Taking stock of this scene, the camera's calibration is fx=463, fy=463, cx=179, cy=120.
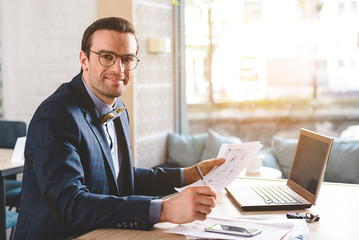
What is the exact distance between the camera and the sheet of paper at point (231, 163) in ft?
6.11

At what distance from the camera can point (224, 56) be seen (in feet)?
15.4

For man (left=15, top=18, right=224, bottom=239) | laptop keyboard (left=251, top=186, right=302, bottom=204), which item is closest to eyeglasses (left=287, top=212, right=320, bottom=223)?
laptop keyboard (left=251, top=186, right=302, bottom=204)

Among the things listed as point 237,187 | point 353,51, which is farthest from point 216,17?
point 237,187

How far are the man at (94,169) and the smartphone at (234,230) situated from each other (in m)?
0.05

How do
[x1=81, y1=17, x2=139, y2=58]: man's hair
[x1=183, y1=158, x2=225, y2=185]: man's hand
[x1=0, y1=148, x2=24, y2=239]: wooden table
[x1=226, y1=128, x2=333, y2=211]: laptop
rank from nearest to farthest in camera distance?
[x1=226, y1=128, x2=333, y2=211]: laptop < [x1=81, y1=17, x2=139, y2=58]: man's hair < [x1=183, y1=158, x2=225, y2=185]: man's hand < [x1=0, y1=148, x2=24, y2=239]: wooden table

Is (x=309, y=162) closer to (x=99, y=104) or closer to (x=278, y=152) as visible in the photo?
(x=99, y=104)

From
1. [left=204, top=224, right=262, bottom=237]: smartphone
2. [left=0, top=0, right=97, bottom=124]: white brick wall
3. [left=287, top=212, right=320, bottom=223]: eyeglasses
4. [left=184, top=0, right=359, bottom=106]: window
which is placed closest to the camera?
[left=204, top=224, right=262, bottom=237]: smartphone

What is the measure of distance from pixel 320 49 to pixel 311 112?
0.61m

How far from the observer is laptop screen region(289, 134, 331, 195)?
1763 millimetres

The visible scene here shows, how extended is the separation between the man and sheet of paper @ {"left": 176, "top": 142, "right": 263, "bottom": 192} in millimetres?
54

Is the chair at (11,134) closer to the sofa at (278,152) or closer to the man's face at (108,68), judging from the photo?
the sofa at (278,152)

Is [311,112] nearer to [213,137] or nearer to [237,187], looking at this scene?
[213,137]

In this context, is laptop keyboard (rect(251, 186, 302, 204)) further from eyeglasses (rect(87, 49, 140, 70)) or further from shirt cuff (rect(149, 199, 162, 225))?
eyeglasses (rect(87, 49, 140, 70))

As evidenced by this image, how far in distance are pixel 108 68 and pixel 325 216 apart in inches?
39.3
